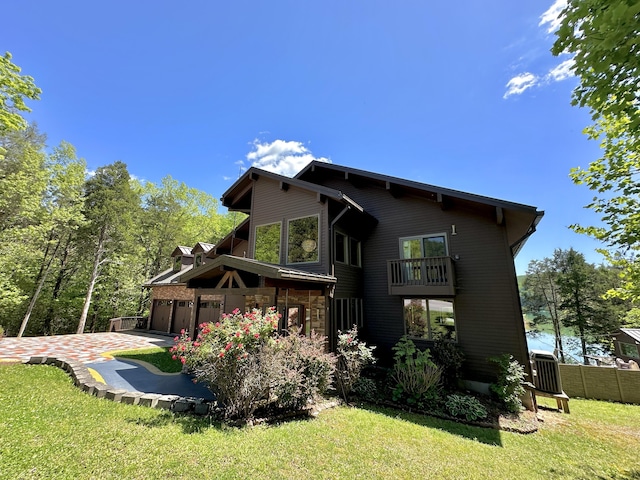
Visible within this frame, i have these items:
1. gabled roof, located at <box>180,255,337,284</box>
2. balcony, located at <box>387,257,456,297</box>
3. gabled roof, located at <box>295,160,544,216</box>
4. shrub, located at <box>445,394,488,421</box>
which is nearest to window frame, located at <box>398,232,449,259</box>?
balcony, located at <box>387,257,456,297</box>

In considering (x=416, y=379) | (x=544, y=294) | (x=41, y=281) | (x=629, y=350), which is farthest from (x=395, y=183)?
(x=544, y=294)

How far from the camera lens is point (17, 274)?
→ 17812 mm

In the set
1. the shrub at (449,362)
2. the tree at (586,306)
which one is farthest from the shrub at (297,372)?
the tree at (586,306)

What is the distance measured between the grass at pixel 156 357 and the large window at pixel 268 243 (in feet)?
16.1

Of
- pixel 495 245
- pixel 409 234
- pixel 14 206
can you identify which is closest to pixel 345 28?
pixel 409 234

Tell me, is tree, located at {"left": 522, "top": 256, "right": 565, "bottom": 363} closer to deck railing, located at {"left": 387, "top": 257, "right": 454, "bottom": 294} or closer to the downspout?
deck railing, located at {"left": 387, "top": 257, "right": 454, "bottom": 294}

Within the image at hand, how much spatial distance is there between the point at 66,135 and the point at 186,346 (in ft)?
74.1

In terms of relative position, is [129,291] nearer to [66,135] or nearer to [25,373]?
[66,135]

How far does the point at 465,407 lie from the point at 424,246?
5.47 metres

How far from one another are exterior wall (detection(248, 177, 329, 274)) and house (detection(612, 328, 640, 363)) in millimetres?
20372

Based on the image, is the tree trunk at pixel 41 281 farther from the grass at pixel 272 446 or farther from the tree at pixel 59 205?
the grass at pixel 272 446

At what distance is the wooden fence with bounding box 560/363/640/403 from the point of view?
412 inches

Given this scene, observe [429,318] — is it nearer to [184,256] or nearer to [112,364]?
[112,364]

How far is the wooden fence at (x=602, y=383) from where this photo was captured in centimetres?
1046
